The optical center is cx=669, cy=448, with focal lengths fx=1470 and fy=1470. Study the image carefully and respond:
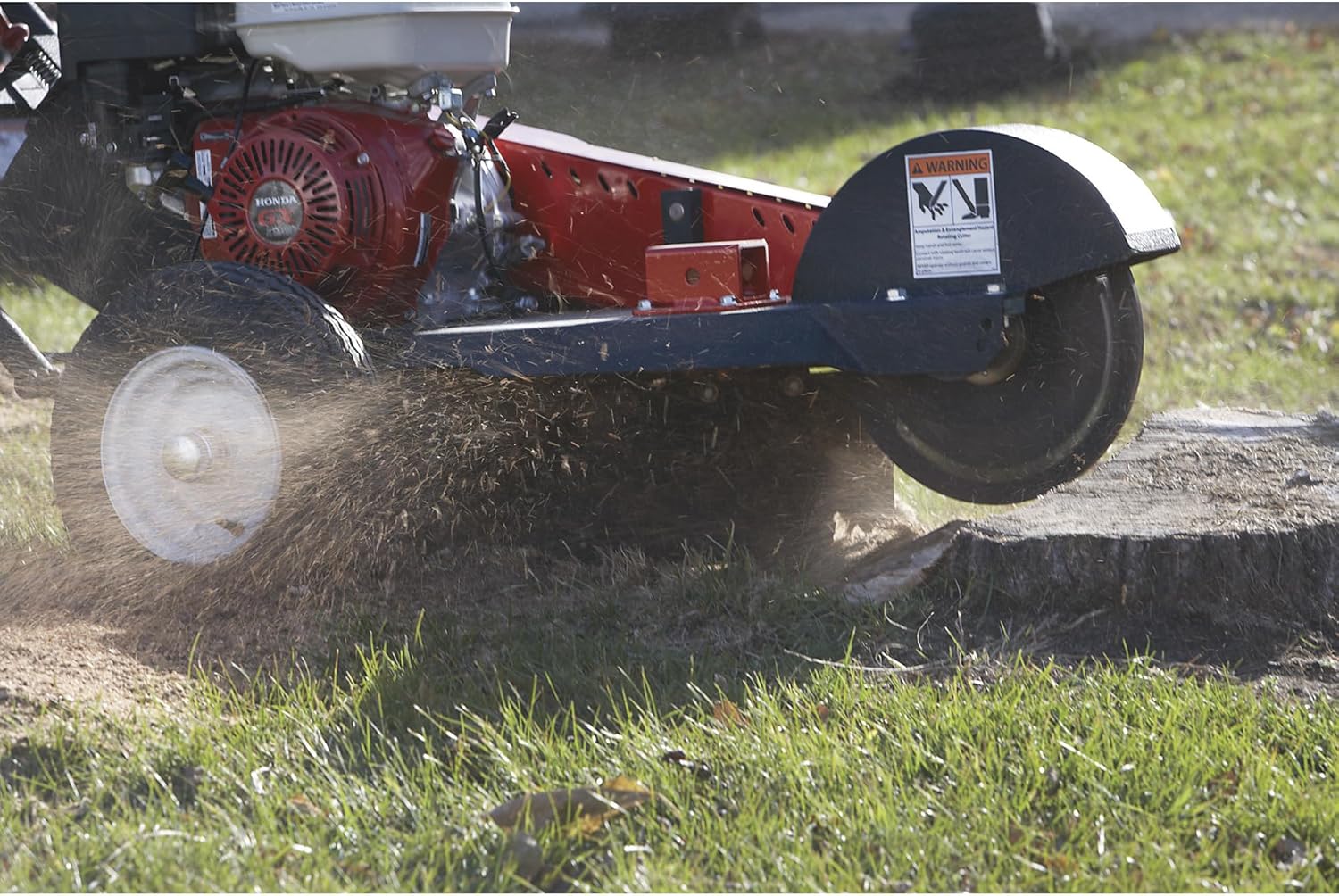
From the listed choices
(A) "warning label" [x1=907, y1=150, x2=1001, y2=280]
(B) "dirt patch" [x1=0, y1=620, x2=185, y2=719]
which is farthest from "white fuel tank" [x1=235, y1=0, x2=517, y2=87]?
(B) "dirt patch" [x1=0, y1=620, x2=185, y2=719]

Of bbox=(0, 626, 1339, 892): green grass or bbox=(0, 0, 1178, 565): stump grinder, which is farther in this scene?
bbox=(0, 0, 1178, 565): stump grinder

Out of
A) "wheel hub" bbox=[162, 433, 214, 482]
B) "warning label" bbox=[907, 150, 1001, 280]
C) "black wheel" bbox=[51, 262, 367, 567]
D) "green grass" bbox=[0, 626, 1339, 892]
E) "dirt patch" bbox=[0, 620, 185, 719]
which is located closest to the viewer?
"green grass" bbox=[0, 626, 1339, 892]

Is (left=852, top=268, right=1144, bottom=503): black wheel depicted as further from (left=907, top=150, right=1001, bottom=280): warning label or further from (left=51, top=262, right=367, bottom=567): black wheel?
(left=51, top=262, right=367, bottom=567): black wheel

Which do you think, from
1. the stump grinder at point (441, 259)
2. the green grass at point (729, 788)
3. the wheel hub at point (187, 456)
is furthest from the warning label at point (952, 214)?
the wheel hub at point (187, 456)

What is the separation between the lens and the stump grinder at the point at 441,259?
3275 mm

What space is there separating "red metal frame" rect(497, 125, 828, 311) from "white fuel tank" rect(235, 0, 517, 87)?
34 cm

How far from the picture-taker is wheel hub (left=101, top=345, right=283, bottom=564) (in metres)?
3.50

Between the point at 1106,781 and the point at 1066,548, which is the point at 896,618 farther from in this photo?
the point at 1106,781

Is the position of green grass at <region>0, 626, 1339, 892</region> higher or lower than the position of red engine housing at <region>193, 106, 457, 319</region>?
lower

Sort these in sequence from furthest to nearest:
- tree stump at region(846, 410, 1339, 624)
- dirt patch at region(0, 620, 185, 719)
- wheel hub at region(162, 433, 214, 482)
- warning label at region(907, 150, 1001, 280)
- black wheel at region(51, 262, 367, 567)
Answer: wheel hub at region(162, 433, 214, 482)
black wheel at region(51, 262, 367, 567)
warning label at region(907, 150, 1001, 280)
tree stump at region(846, 410, 1339, 624)
dirt patch at region(0, 620, 185, 719)

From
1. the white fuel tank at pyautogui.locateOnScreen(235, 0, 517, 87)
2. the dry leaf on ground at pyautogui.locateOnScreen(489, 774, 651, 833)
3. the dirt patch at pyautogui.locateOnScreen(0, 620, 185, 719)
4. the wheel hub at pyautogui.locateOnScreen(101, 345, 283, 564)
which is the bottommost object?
the dry leaf on ground at pyautogui.locateOnScreen(489, 774, 651, 833)

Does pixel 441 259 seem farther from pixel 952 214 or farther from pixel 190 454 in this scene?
pixel 952 214

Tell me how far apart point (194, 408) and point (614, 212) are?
1182 mm

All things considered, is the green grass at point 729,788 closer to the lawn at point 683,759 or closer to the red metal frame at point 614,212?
the lawn at point 683,759
